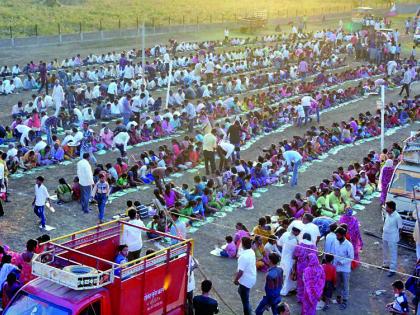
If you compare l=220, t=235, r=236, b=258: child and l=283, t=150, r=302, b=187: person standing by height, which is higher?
l=283, t=150, r=302, b=187: person standing

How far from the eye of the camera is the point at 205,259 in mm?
14406

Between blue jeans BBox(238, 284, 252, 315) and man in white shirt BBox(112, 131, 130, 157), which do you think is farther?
man in white shirt BBox(112, 131, 130, 157)

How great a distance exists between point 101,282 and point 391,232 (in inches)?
272

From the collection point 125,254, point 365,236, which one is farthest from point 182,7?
point 125,254

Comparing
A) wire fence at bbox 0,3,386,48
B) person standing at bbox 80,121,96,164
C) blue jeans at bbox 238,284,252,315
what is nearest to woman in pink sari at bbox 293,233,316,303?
blue jeans at bbox 238,284,252,315

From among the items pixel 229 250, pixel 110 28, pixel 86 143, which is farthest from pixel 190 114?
pixel 110 28

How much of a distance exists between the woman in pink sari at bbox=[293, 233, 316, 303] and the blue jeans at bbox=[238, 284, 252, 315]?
40.7 inches

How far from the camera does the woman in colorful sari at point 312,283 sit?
11695mm

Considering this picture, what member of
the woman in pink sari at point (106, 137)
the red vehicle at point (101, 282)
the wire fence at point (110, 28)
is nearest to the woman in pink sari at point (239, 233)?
the red vehicle at point (101, 282)

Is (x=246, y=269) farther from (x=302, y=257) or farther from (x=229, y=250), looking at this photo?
(x=229, y=250)

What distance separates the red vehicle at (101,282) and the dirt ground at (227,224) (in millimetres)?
2290

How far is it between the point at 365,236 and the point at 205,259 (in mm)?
4381

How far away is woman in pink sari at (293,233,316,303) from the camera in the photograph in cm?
1182

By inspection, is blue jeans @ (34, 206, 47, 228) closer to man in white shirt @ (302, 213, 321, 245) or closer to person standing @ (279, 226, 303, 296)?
person standing @ (279, 226, 303, 296)
